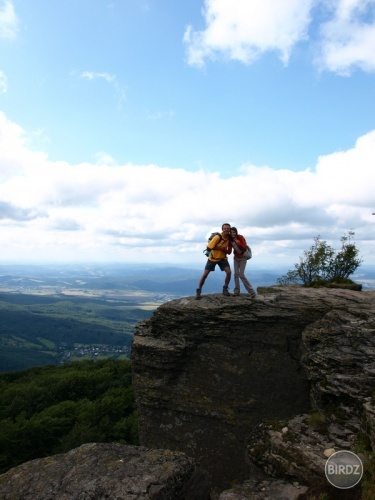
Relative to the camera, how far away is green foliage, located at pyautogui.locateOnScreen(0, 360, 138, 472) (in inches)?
1243

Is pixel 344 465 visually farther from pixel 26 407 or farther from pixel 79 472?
pixel 26 407

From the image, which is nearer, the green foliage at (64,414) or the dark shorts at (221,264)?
the dark shorts at (221,264)

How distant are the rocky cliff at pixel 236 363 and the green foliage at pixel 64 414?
1703 cm

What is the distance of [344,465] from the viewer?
31.1 feet

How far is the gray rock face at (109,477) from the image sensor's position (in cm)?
977

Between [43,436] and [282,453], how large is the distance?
1211 inches

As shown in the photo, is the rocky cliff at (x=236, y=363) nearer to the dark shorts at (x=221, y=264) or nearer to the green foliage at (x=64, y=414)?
the dark shorts at (x=221, y=264)

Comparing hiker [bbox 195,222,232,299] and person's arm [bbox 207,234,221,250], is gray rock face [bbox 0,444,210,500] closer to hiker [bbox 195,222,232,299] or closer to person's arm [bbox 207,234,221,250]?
hiker [bbox 195,222,232,299]

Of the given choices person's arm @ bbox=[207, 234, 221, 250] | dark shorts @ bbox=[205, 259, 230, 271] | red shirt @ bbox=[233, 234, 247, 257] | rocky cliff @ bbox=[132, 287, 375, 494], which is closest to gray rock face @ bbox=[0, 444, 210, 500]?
rocky cliff @ bbox=[132, 287, 375, 494]

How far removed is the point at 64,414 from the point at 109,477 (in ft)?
101

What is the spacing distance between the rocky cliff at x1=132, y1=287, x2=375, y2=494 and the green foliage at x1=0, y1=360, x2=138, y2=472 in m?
17.0

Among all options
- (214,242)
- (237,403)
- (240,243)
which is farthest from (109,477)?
(240,243)

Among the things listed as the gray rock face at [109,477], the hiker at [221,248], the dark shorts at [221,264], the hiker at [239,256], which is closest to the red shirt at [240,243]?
the hiker at [239,256]

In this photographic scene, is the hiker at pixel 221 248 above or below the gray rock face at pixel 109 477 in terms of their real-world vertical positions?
above
